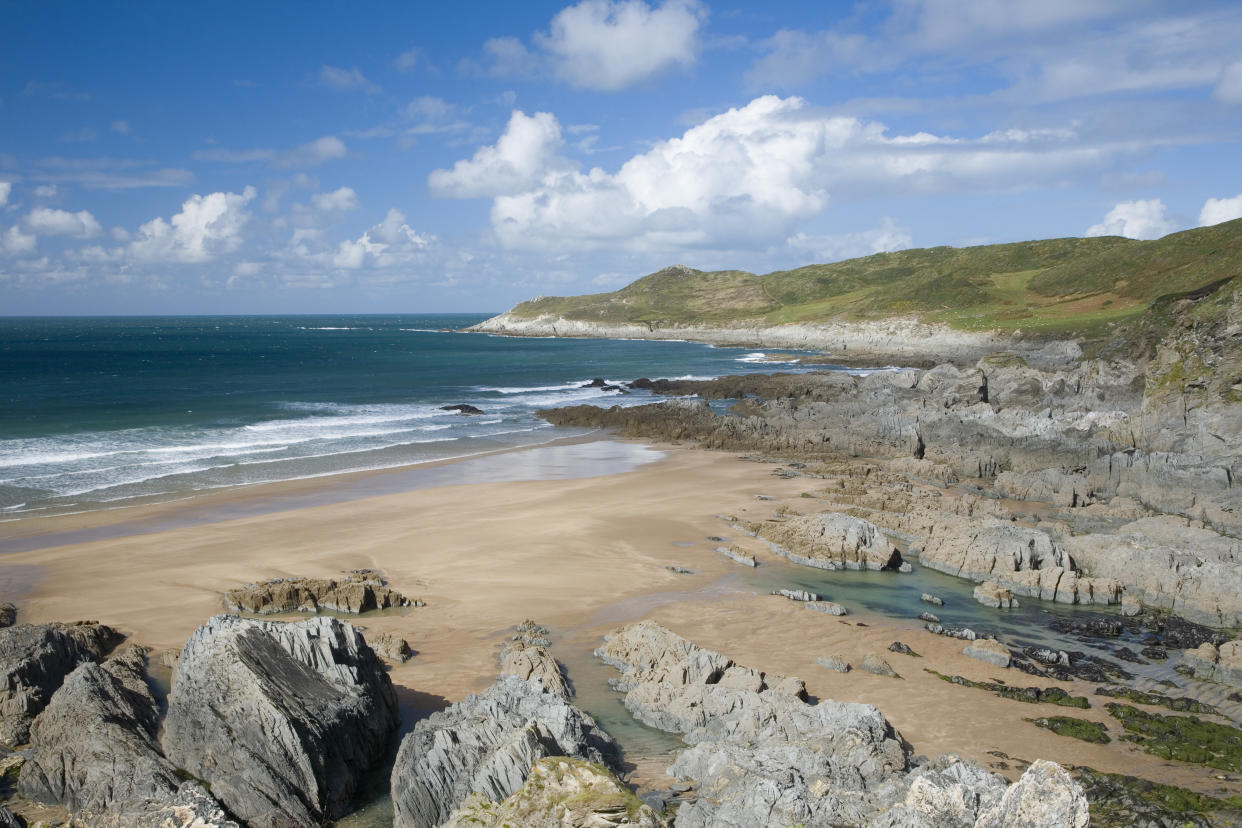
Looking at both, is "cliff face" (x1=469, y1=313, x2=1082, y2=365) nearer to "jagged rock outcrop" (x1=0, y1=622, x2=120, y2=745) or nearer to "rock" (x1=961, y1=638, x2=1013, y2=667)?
"rock" (x1=961, y1=638, x2=1013, y2=667)

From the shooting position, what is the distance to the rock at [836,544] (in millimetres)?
21141

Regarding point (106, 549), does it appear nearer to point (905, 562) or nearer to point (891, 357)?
point (905, 562)

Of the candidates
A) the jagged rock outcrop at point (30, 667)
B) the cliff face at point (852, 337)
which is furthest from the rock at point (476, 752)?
the cliff face at point (852, 337)

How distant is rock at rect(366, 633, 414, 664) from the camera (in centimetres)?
1471

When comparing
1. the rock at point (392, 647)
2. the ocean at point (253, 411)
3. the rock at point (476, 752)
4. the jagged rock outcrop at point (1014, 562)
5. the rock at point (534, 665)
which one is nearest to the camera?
the rock at point (476, 752)

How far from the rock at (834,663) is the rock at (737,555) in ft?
19.7

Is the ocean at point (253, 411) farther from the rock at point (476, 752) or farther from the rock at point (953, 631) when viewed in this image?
the rock at point (953, 631)

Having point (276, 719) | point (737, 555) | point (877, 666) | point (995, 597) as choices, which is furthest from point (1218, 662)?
point (276, 719)

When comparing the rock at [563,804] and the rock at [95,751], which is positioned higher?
the rock at [563,804]

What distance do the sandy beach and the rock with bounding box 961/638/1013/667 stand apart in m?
0.29

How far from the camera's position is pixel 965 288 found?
105438mm

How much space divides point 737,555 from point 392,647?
1018 centimetres

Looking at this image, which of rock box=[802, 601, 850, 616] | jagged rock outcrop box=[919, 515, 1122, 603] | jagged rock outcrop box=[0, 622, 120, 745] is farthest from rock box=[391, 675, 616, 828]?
jagged rock outcrop box=[919, 515, 1122, 603]

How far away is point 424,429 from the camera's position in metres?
45.1
